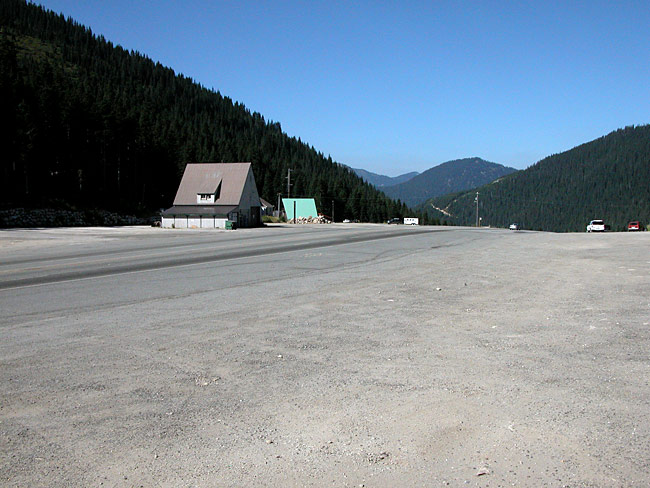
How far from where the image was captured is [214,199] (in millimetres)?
73250

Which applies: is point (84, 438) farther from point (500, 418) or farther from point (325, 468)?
point (500, 418)

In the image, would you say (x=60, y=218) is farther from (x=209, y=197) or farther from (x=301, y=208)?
(x=301, y=208)

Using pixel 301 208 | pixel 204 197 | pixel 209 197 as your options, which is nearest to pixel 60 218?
pixel 204 197

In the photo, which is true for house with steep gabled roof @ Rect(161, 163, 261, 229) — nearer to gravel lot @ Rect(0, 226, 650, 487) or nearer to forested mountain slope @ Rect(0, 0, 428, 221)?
forested mountain slope @ Rect(0, 0, 428, 221)

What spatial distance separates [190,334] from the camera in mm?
8273

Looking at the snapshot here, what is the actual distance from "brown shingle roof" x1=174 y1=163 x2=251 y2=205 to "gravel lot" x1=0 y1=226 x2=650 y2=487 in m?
62.2

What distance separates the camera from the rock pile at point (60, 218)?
208 ft

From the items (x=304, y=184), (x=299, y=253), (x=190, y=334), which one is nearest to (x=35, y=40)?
(x=304, y=184)

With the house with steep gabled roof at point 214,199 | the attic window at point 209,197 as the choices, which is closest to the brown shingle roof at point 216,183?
the house with steep gabled roof at point 214,199

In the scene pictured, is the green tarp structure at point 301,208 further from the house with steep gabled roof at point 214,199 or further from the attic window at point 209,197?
the attic window at point 209,197

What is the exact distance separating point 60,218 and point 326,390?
7355cm

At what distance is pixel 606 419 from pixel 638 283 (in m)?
10.5

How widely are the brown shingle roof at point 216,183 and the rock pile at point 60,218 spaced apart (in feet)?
37.3

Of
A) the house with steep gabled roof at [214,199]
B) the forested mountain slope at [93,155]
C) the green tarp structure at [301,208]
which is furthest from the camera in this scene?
the green tarp structure at [301,208]
